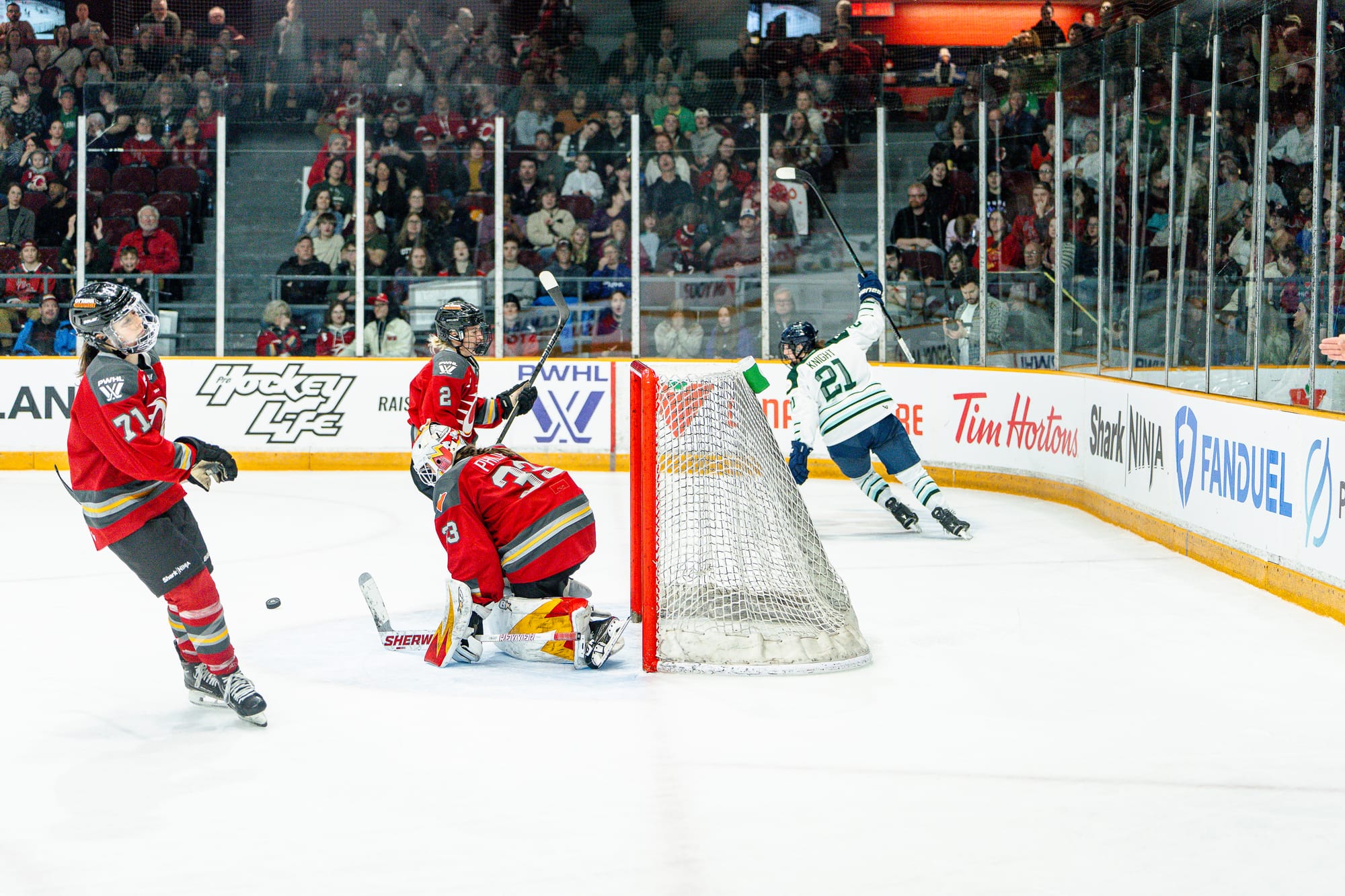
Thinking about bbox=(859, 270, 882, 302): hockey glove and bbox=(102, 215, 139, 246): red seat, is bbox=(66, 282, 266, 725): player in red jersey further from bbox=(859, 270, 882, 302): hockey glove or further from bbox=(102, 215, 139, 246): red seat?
bbox=(102, 215, 139, 246): red seat

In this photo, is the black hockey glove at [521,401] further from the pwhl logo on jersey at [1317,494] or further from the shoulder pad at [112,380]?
the pwhl logo on jersey at [1317,494]

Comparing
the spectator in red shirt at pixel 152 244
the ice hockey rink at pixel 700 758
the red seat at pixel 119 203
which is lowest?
the ice hockey rink at pixel 700 758

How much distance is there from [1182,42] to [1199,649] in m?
3.56

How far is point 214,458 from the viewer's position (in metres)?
3.78

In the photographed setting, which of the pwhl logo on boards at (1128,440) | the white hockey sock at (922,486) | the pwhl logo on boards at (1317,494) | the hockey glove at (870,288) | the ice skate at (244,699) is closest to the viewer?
the ice skate at (244,699)

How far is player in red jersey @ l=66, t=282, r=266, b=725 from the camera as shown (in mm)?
3703

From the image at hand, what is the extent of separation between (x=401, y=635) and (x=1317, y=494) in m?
3.38

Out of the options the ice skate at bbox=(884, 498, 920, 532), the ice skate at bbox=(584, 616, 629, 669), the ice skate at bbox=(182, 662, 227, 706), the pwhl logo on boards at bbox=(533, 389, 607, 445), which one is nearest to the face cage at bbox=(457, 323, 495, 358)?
the ice skate at bbox=(584, 616, 629, 669)

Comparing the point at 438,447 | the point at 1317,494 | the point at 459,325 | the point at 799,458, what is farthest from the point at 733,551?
the point at 799,458

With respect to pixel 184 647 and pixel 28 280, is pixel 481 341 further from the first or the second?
pixel 28 280

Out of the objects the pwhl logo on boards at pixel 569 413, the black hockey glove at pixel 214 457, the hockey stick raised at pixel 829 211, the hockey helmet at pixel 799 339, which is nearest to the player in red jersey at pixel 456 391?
the black hockey glove at pixel 214 457

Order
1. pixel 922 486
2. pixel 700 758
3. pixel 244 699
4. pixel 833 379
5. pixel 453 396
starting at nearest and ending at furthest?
1. pixel 700 758
2. pixel 244 699
3. pixel 453 396
4. pixel 922 486
5. pixel 833 379

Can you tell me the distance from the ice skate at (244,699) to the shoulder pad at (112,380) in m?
0.82

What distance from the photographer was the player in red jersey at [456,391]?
4676mm
